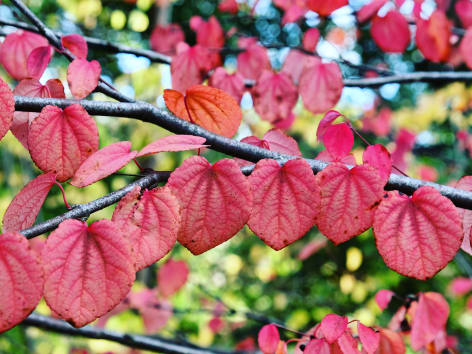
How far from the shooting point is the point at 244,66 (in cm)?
158

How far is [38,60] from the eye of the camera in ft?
2.98

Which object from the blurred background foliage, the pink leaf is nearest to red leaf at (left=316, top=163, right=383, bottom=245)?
the pink leaf

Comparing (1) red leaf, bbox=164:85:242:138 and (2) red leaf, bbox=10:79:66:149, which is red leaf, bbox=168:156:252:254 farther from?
(2) red leaf, bbox=10:79:66:149

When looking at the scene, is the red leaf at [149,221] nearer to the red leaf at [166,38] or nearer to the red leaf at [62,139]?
the red leaf at [62,139]

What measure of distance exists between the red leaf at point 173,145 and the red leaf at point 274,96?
78 centimetres

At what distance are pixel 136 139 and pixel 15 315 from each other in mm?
3753

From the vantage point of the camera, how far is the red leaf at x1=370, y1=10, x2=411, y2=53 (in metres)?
1.44

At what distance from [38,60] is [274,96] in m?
0.66

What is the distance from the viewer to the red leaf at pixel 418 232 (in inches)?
22.8

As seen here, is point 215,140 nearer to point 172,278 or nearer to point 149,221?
point 149,221

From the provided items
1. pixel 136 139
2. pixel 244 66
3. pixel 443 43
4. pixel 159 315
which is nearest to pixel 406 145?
pixel 443 43

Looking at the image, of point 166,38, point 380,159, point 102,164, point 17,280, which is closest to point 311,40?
point 380,159

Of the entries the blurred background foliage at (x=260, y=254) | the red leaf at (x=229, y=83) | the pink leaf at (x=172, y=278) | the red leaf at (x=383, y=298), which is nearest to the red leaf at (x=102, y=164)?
the red leaf at (x=229, y=83)

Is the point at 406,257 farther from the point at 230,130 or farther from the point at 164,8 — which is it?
the point at 164,8
